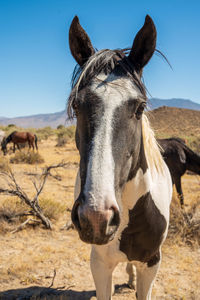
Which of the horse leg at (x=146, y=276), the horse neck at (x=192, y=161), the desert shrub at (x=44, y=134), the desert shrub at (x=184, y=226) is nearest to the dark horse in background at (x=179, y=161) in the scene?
the horse neck at (x=192, y=161)

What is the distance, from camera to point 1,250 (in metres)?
4.01

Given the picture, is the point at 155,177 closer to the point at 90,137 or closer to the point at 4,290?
the point at 90,137

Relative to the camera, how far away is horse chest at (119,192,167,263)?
197cm

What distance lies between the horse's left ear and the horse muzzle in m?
1.16

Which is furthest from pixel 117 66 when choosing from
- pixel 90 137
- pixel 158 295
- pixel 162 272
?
pixel 162 272

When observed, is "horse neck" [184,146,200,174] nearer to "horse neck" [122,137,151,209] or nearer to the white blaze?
"horse neck" [122,137,151,209]

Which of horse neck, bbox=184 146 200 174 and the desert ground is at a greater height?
horse neck, bbox=184 146 200 174

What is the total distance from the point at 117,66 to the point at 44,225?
406cm

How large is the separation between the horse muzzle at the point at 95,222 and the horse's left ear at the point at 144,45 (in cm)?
116

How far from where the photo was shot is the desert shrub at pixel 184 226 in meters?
4.55

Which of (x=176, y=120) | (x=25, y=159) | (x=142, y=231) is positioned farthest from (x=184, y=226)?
(x=176, y=120)

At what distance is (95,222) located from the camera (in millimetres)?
1161

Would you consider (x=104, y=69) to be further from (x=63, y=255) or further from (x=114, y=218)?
(x=63, y=255)

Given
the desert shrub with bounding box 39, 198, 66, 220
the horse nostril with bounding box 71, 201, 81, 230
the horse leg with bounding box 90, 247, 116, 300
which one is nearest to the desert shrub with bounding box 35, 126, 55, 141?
the desert shrub with bounding box 39, 198, 66, 220
